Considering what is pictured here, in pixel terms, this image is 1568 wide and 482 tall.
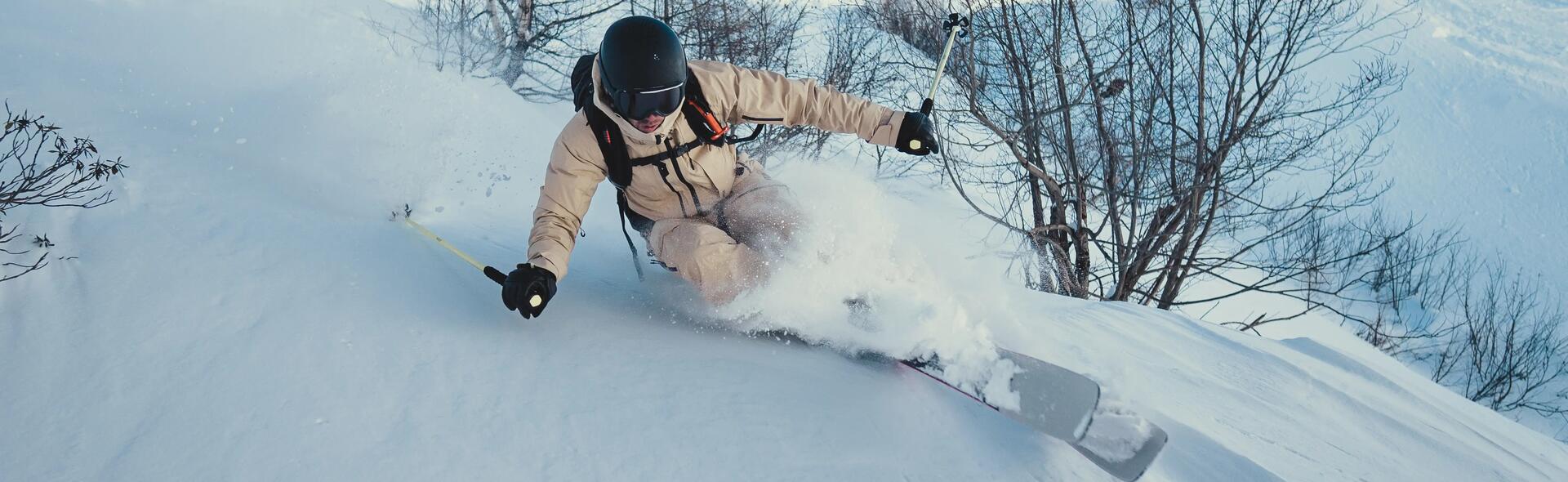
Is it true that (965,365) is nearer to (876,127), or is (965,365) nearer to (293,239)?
(876,127)

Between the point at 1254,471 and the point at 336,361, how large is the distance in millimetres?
2394

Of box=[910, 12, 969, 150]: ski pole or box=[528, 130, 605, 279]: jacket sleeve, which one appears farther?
box=[910, 12, 969, 150]: ski pole

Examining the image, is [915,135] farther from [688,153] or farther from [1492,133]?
[1492,133]

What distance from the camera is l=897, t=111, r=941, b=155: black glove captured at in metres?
3.02

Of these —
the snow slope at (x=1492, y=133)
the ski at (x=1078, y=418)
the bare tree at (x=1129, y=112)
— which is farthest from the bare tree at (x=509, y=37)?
the snow slope at (x=1492, y=133)

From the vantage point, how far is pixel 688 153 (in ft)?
9.30

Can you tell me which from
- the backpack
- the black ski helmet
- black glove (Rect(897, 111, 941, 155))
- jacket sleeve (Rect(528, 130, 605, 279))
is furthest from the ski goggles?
black glove (Rect(897, 111, 941, 155))

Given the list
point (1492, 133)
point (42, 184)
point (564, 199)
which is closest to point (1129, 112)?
point (564, 199)

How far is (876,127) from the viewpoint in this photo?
3.08 metres

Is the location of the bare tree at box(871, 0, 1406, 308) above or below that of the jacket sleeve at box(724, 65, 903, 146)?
above

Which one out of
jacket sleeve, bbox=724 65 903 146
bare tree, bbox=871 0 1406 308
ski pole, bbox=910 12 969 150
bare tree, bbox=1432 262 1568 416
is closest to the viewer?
jacket sleeve, bbox=724 65 903 146

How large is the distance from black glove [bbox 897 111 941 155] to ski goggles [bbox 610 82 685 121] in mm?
904

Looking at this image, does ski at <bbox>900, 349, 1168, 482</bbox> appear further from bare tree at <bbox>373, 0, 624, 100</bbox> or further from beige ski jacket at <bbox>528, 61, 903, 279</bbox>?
bare tree at <bbox>373, 0, 624, 100</bbox>

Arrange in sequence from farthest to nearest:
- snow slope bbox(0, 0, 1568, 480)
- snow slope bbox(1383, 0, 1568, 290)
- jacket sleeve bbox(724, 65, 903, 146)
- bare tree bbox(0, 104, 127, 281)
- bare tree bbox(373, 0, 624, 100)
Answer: snow slope bbox(1383, 0, 1568, 290) → bare tree bbox(373, 0, 624, 100) → jacket sleeve bbox(724, 65, 903, 146) → bare tree bbox(0, 104, 127, 281) → snow slope bbox(0, 0, 1568, 480)
